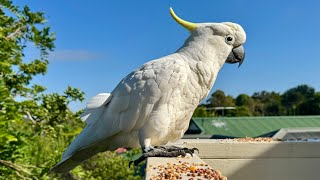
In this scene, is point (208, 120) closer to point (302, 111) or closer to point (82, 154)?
point (82, 154)

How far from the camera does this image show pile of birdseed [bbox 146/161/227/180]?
5.05ft

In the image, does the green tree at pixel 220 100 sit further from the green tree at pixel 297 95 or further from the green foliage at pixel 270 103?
the green tree at pixel 297 95

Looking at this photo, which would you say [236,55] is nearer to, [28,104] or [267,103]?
[28,104]

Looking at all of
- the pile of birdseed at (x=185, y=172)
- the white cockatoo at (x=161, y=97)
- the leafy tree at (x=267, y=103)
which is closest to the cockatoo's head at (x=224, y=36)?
the white cockatoo at (x=161, y=97)

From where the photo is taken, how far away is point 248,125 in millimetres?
11930

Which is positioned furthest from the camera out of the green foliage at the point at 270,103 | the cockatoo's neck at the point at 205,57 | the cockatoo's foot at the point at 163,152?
the green foliage at the point at 270,103

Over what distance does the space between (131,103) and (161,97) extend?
19 centimetres

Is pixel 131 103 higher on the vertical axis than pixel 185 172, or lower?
higher

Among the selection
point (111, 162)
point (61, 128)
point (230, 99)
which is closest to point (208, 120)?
point (111, 162)

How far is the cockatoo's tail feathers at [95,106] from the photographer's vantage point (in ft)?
7.72

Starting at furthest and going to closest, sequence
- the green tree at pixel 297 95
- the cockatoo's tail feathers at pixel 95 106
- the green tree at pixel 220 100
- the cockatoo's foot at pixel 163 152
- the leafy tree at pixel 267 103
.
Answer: the green tree at pixel 297 95 → the leafy tree at pixel 267 103 → the green tree at pixel 220 100 → the cockatoo's tail feathers at pixel 95 106 → the cockatoo's foot at pixel 163 152

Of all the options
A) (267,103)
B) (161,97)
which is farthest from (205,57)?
(267,103)

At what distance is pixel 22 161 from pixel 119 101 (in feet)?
5.09

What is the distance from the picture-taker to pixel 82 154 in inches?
95.1
